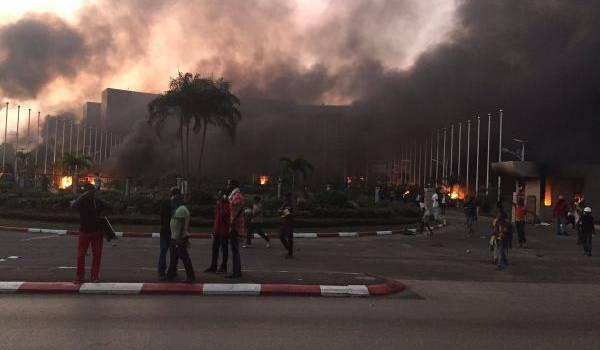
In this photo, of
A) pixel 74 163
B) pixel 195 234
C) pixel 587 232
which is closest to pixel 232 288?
pixel 587 232

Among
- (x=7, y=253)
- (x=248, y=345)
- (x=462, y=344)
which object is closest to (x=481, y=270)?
(x=462, y=344)

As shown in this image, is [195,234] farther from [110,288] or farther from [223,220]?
[110,288]

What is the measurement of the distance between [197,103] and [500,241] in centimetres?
3131

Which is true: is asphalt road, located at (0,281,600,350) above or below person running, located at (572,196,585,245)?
below

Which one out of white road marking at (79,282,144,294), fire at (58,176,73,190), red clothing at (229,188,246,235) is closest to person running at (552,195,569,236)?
red clothing at (229,188,246,235)

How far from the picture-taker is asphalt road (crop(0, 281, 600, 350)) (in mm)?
4680

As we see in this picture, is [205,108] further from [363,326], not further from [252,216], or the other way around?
[363,326]

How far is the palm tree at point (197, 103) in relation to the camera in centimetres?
3869

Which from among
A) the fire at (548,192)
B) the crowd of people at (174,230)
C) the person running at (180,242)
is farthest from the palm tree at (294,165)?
the person running at (180,242)

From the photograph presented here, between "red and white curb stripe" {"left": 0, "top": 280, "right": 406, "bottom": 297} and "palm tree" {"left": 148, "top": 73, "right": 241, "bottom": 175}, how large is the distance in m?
32.3

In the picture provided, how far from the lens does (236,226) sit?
324 inches

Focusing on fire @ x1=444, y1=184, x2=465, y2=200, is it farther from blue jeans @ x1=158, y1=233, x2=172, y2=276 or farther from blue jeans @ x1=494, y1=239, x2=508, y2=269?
blue jeans @ x1=158, y1=233, x2=172, y2=276

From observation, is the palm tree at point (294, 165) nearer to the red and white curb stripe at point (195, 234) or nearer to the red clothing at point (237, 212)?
the red and white curb stripe at point (195, 234)

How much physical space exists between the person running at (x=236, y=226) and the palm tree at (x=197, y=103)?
30929 mm
